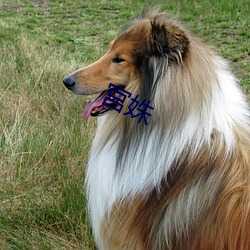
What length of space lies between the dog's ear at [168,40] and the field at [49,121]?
553 mm

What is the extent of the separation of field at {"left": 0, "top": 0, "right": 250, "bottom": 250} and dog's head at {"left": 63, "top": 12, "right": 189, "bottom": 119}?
16.5 inches

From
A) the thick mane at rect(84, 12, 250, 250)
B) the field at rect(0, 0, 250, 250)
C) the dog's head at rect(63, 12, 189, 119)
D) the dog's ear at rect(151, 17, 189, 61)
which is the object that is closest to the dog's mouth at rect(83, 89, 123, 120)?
the dog's head at rect(63, 12, 189, 119)

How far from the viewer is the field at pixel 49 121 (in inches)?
121

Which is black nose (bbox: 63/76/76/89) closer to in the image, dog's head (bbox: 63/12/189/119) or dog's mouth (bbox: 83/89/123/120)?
dog's head (bbox: 63/12/189/119)

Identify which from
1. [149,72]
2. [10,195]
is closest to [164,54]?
[149,72]

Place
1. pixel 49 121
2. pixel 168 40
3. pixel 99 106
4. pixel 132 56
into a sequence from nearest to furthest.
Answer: pixel 168 40 → pixel 132 56 → pixel 99 106 → pixel 49 121

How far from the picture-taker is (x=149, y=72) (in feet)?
7.39

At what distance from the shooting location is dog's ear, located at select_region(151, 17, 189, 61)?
2.20 metres

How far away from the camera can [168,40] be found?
2.21 metres

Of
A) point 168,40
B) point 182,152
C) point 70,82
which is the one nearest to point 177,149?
point 182,152

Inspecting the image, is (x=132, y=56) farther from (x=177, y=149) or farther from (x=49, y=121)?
(x=49, y=121)

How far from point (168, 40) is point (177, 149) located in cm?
49

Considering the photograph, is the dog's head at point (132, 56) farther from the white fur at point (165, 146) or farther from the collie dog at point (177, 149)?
the white fur at point (165, 146)

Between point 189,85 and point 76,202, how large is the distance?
50.5 inches
